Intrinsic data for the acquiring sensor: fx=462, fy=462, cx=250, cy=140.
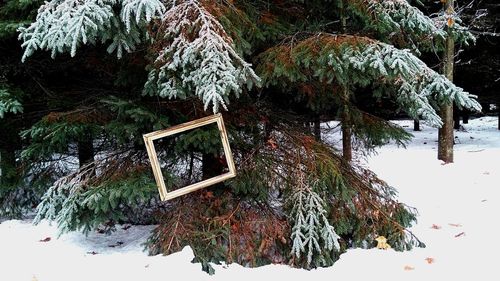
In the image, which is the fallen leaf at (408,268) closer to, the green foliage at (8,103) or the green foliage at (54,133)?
the green foliage at (54,133)

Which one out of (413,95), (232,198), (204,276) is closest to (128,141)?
(232,198)

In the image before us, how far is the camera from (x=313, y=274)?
4543mm

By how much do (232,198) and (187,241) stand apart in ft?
2.47

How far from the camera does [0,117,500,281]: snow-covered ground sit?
14.4 ft

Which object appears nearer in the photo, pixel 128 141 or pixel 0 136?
pixel 128 141

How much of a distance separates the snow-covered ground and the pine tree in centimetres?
19

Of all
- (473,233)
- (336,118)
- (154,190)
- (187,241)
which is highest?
(336,118)

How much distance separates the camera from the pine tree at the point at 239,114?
4195mm

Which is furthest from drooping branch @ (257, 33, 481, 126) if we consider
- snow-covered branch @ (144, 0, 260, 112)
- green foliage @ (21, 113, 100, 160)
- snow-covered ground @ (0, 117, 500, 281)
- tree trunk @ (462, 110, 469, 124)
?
tree trunk @ (462, 110, 469, 124)

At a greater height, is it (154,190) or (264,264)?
(154,190)

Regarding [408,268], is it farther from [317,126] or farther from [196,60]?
[196,60]

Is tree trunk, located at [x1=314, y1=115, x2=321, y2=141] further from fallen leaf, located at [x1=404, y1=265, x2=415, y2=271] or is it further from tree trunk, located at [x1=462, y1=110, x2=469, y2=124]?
tree trunk, located at [x1=462, y1=110, x2=469, y2=124]

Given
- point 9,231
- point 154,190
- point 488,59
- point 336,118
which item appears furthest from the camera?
point 488,59

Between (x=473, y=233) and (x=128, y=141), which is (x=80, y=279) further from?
(x=473, y=233)
